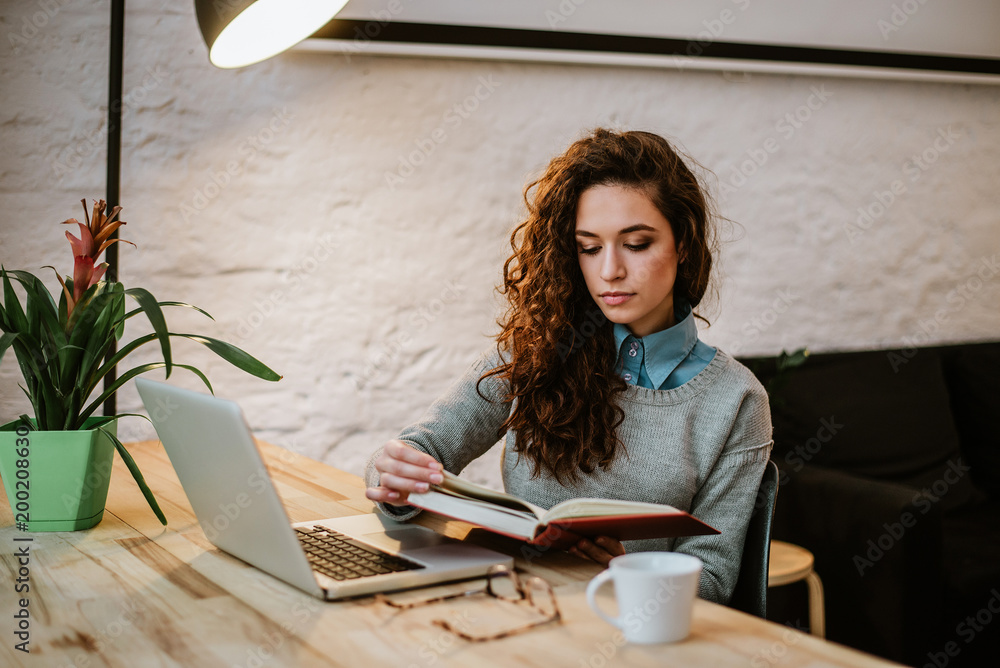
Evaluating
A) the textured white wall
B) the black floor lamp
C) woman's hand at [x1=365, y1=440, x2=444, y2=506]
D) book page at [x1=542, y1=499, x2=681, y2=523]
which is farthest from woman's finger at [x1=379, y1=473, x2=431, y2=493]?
the textured white wall

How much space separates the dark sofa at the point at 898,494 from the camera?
186 cm

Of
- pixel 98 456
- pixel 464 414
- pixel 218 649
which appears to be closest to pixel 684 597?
pixel 218 649

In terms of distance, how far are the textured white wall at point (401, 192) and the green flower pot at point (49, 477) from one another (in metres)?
0.87

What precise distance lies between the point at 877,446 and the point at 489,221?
4.14ft

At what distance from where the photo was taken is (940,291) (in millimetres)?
2844

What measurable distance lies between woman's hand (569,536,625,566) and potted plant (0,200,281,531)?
1.66ft

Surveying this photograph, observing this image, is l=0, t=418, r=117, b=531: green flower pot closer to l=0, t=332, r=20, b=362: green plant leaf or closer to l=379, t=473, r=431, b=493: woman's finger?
l=0, t=332, r=20, b=362: green plant leaf

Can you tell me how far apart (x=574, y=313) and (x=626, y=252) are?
17 cm

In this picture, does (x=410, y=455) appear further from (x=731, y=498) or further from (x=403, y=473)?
(x=731, y=498)

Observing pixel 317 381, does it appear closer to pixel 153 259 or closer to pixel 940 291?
pixel 153 259

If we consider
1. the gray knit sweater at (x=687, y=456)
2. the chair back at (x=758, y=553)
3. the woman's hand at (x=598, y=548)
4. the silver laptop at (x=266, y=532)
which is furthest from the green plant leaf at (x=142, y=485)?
the chair back at (x=758, y=553)

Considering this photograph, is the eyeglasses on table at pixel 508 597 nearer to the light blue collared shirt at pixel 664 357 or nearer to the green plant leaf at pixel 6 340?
the light blue collared shirt at pixel 664 357

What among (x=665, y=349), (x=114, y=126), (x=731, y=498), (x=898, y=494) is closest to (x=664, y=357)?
(x=665, y=349)

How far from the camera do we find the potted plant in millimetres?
1187
